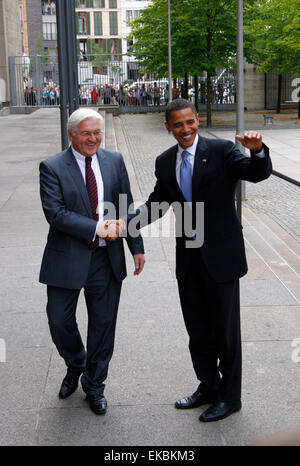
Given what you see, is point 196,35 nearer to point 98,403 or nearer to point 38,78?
point 38,78

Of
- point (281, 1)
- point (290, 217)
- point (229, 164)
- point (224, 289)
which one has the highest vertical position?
point (281, 1)

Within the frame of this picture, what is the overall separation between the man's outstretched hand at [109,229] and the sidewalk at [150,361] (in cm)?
111

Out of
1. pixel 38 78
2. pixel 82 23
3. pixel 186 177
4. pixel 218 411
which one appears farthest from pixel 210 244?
pixel 82 23

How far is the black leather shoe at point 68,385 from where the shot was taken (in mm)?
4465

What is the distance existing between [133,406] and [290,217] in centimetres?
723

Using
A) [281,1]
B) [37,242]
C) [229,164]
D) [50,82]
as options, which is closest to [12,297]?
[37,242]

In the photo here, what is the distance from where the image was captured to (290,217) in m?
11.1

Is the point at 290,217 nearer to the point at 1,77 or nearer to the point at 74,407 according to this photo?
the point at 74,407

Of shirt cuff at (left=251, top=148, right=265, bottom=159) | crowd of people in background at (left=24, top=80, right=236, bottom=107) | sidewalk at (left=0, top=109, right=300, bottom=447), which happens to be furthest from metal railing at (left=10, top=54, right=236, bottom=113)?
shirt cuff at (left=251, top=148, right=265, bottom=159)

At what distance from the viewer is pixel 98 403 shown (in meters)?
4.25

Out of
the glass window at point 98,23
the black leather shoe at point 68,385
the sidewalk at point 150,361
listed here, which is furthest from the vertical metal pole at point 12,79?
the glass window at point 98,23

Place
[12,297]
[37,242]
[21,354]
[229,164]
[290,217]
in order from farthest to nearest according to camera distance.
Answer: [290,217] < [37,242] < [12,297] < [21,354] < [229,164]

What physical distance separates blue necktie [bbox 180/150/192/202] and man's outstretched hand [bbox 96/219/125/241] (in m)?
0.41

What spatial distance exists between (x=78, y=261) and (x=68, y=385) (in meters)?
0.91
